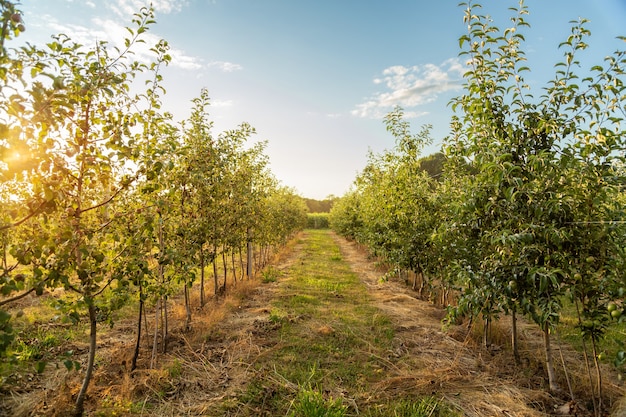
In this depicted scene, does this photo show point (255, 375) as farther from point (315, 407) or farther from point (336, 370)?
point (315, 407)

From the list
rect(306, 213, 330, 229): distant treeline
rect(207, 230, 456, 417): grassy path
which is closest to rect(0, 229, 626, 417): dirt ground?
rect(207, 230, 456, 417): grassy path

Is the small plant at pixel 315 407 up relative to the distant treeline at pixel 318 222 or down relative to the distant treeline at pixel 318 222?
down

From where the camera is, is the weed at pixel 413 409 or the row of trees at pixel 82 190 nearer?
the row of trees at pixel 82 190

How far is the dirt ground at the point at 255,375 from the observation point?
447cm

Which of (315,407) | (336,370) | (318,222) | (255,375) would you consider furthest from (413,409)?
(318,222)

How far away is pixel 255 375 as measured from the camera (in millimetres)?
5328

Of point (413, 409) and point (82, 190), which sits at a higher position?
point (82, 190)

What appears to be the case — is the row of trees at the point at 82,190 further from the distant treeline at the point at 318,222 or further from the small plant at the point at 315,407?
the distant treeline at the point at 318,222

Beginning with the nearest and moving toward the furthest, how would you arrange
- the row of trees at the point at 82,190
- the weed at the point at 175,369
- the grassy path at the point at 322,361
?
the row of trees at the point at 82,190, the grassy path at the point at 322,361, the weed at the point at 175,369

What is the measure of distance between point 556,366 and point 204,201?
7.15m

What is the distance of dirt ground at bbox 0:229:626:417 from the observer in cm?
447

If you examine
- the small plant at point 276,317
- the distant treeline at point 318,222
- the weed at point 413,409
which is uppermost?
the distant treeline at point 318,222

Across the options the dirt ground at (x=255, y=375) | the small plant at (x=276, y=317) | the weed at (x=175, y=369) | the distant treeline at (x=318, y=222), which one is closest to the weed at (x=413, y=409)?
the dirt ground at (x=255, y=375)

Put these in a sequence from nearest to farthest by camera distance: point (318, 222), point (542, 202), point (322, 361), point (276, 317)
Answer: point (542, 202), point (322, 361), point (276, 317), point (318, 222)
